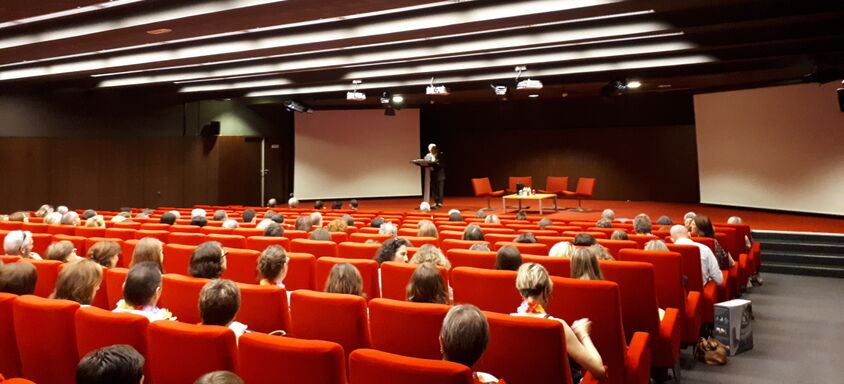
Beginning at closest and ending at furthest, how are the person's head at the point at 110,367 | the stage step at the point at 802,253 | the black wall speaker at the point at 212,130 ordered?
1. the person's head at the point at 110,367
2. the stage step at the point at 802,253
3. the black wall speaker at the point at 212,130

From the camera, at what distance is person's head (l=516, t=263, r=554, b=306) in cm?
265

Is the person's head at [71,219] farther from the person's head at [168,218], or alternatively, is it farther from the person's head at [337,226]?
the person's head at [337,226]

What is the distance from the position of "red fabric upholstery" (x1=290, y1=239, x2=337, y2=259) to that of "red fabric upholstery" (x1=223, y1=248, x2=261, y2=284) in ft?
1.87

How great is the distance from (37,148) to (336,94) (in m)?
7.14

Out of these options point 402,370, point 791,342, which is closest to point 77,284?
point 402,370

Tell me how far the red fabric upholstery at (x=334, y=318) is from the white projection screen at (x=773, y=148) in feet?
40.1

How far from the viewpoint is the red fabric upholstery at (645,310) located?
3242mm

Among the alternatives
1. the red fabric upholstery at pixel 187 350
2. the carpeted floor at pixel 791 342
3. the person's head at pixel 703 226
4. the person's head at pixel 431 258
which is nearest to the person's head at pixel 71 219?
the person's head at pixel 431 258

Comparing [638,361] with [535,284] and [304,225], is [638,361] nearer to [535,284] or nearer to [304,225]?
[535,284]

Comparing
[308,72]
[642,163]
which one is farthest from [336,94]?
[642,163]

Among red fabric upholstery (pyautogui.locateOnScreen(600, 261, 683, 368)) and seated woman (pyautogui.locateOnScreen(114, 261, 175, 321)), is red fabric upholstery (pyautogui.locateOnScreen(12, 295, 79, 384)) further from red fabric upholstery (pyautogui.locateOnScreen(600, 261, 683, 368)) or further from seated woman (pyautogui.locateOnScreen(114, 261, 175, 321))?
red fabric upholstery (pyautogui.locateOnScreen(600, 261, 683, 368))

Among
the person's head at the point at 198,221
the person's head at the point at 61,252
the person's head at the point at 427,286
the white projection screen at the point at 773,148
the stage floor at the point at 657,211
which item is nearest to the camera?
the person's head at the point at 427,286

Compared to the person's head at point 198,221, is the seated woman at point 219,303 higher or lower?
lower

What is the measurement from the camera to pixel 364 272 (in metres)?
3.74
